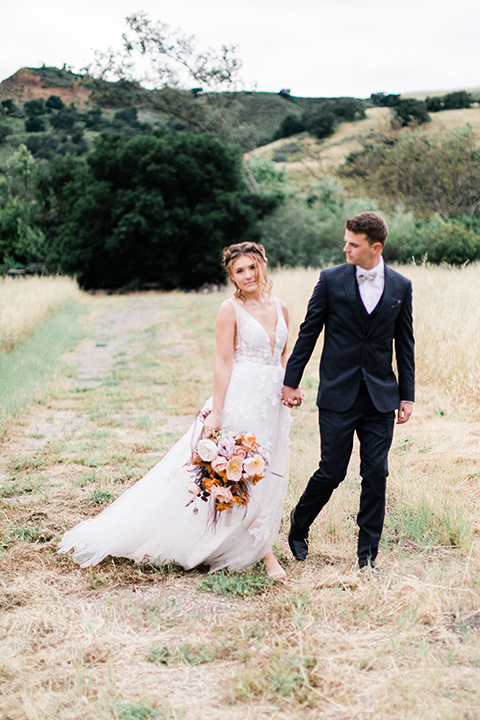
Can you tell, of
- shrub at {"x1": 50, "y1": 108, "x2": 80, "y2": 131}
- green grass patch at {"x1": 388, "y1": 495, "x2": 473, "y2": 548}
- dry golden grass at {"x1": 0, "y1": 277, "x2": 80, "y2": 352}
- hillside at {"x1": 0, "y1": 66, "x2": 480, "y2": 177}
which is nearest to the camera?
green grass patch at {"x1": 388, "y1": 495, "x2": 473, "y2": 548}

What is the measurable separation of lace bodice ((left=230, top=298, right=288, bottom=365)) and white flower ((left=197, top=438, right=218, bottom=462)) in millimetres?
550

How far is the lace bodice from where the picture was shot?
3.39 meters

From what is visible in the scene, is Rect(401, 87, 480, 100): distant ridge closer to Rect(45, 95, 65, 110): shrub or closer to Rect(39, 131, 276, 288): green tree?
Rect(45, 95, 65, 110): shrub

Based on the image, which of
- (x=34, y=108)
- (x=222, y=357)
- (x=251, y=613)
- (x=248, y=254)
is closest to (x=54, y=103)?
(x=34, y=108)

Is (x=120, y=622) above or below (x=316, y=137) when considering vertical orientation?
below

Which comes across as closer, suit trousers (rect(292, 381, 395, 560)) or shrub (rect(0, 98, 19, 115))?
suit trousers (rect(292, 381, 395, 560))

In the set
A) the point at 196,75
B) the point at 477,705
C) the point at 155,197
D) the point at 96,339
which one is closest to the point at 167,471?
the point at 477,705

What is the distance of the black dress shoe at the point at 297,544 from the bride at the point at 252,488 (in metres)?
0.11

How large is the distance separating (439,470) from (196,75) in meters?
34.4

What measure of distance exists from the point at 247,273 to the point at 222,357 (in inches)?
19.7

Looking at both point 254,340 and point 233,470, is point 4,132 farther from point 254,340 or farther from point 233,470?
point 233,470

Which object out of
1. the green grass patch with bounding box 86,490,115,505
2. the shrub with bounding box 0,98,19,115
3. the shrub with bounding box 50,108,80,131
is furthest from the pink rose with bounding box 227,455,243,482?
the shrub with bounding box 0,98,19,115

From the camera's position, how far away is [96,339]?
46.8ft

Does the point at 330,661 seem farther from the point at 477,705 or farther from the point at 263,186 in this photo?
the point at 263,186
